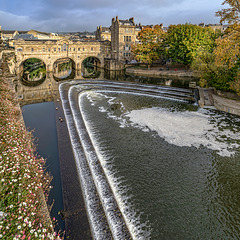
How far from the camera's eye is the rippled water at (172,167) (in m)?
10.3

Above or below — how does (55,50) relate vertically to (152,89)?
above

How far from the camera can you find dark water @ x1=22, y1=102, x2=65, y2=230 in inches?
468

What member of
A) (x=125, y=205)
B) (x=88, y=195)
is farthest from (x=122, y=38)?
Result: (x=125, y=205)

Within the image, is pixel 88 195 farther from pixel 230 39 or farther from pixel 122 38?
pixel 122 38

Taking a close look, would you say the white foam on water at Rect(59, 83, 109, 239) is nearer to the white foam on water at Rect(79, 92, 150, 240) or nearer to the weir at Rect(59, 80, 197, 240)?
the weir at Rect(59, 80, 197, 240)

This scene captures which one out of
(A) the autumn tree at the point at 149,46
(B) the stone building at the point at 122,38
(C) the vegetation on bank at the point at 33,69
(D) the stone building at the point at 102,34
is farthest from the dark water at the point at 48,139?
(D) the stone building at the point at 102,34

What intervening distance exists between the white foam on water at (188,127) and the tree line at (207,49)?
23.1ft

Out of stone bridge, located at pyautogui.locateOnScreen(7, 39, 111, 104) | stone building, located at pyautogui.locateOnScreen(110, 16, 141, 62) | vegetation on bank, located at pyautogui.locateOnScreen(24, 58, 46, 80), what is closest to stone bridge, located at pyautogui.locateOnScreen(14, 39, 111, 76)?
stone bridge, located at pyautogui.locateOnScreen(7, 39, 111, 104)

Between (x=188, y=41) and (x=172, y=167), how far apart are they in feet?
155

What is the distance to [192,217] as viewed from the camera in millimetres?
10609

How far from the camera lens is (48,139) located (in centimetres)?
1920

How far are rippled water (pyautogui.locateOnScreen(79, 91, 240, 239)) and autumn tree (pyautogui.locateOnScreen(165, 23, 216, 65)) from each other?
104 feet

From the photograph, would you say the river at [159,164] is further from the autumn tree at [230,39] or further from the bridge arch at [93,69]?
the bridge arch at [93,69]

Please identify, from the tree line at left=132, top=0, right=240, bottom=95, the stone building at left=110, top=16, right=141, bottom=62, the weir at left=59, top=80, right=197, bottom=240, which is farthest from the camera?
the stone building at left=110, top=16, right=141, bottom=62
